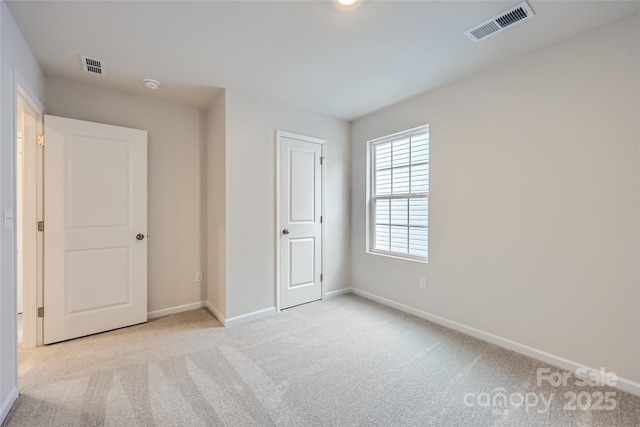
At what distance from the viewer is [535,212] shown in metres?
2.21

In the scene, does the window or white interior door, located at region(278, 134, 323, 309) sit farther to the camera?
white interior door, located at region(278, 134, 323, 309)

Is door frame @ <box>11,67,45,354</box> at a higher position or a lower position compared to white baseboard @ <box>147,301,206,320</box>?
higher

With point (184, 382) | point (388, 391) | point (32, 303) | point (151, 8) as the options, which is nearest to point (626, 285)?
point (388, 391)

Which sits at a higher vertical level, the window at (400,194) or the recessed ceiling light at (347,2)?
the recessed ceiling light at (347,2)

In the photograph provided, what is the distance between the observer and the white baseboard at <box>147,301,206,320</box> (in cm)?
305

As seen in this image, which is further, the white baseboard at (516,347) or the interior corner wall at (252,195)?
the interior corner wall at (252,195)

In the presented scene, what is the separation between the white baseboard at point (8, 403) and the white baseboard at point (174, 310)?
1.29 metres

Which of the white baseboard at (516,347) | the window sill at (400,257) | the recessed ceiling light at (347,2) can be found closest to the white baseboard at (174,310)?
the window sill at (400,257)

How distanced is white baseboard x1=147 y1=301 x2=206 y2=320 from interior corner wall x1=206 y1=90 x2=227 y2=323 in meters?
0.14

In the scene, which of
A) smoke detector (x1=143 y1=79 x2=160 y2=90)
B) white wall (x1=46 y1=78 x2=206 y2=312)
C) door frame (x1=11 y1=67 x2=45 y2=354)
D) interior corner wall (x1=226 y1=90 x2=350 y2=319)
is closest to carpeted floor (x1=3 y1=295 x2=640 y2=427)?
door frame (x1=11 y1=67 x2=45 y2=354)

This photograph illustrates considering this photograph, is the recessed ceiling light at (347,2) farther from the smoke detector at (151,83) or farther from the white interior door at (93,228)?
the white interior door at (93,228)

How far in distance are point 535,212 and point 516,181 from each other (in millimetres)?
286

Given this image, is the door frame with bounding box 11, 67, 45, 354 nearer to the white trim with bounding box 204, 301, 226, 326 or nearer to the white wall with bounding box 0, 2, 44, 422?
the white wall with bounding box 0, 2, 44, 422

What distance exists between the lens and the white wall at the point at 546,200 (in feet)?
6.03
